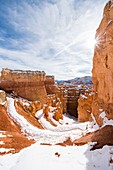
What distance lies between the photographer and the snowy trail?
1608cm

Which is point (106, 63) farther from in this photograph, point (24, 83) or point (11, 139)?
point (24, 83)

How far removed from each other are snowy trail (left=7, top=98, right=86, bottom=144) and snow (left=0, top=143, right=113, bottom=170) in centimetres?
590

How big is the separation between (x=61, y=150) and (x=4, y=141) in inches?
178

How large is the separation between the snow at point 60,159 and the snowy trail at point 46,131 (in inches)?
232

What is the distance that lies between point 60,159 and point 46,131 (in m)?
9.97

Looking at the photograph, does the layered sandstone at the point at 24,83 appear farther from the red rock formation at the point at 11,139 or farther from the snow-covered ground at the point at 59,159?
the snow-covered ground at the point at 59,159

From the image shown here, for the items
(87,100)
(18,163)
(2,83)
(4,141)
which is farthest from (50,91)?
(18,163)

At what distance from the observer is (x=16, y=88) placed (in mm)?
30766

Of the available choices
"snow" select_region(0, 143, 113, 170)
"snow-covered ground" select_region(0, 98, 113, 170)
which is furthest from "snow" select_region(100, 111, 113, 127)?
"snow" select_region(0, 143, 113, 170)

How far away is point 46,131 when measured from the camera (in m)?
18.1

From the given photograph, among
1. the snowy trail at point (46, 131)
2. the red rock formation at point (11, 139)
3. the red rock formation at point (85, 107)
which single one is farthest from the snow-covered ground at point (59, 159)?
the red rock formation at point (85, 107)

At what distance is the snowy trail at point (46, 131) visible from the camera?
52.7 feet

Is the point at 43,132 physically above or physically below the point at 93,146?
below

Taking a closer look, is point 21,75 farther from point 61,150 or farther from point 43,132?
point 61,150
